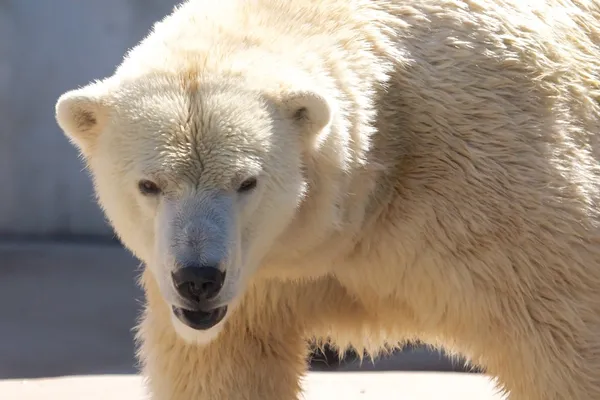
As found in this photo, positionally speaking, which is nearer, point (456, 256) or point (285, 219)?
point (285, 219)

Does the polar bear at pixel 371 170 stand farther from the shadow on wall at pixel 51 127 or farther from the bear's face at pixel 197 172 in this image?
the shadow on wall at pixel 51 127

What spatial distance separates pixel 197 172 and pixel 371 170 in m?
0.56

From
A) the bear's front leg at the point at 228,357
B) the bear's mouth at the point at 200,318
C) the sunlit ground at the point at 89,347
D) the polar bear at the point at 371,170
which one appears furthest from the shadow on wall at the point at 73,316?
the bear's mouth at the point at 200,318

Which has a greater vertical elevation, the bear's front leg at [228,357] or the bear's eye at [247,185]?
the bear's eye at [247,185]

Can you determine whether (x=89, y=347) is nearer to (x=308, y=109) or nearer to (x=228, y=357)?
(x=228, y=357)

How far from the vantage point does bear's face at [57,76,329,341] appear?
240 cm

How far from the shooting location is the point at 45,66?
7023 mm

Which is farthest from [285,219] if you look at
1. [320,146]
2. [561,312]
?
[561,312]

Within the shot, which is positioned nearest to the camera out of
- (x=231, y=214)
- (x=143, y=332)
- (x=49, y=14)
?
(x=231, y=214)

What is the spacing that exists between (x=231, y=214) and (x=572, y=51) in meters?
1.22

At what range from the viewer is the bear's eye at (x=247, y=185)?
2490mm

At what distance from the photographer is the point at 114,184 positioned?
2584mm

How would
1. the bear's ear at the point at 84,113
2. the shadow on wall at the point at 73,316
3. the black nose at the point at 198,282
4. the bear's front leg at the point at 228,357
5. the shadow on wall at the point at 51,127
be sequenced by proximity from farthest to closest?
1. the shadow on wall at the point at 51,127
2. the shadow on wall at the point at 73,316
3. the bear's front leg at the point at 228,357
4. the bear's ear at the point at 84,113
5. the black nose at the point at 198,282

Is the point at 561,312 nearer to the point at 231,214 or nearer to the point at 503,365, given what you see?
the point at 503,365
